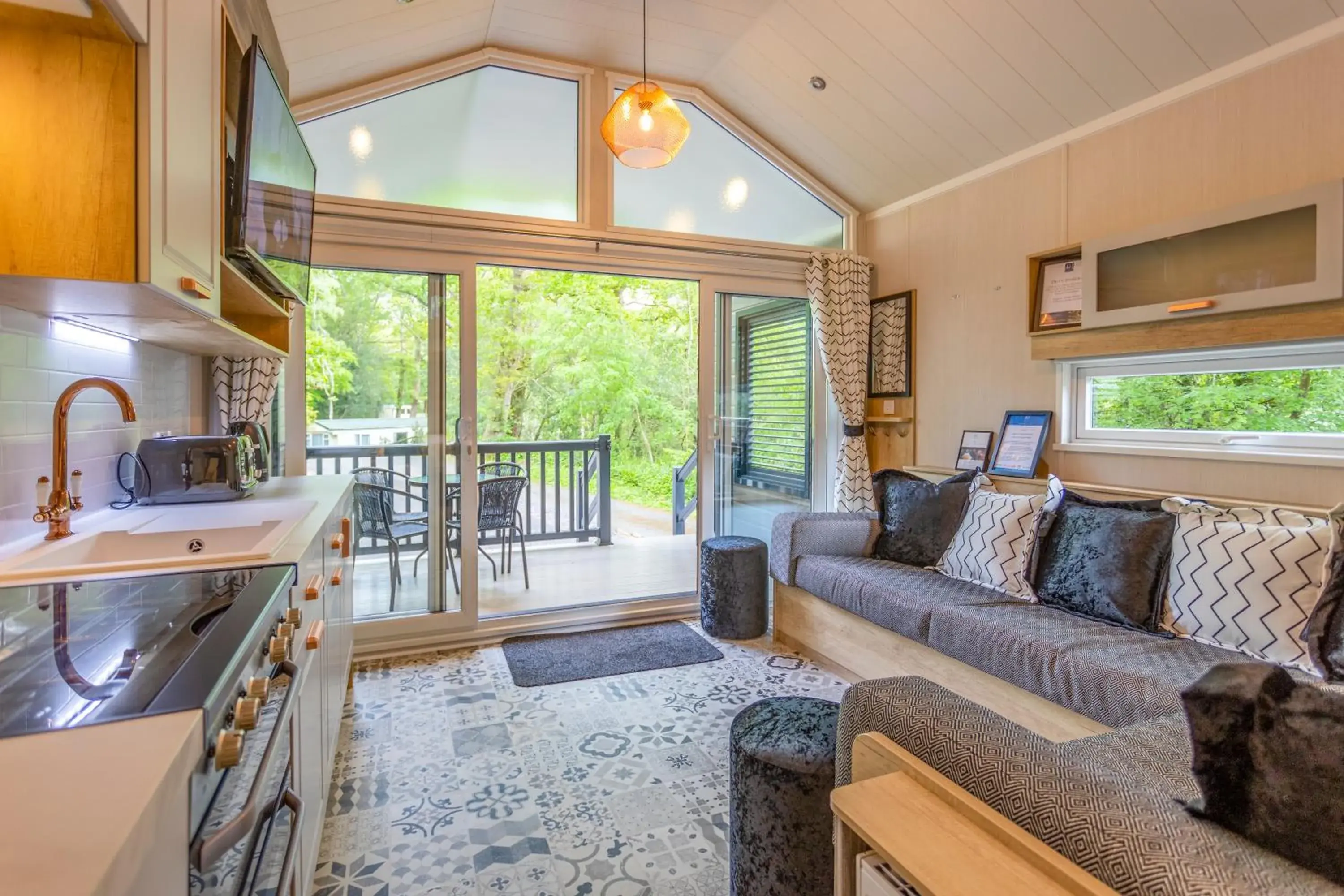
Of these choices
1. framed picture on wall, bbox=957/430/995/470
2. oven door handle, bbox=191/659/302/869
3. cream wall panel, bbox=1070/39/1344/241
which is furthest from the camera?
framed picture on wall, bbox=957/430/995/470

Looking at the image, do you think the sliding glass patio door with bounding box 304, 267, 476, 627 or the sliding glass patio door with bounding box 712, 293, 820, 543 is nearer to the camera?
the sliding glass patio door with bounding box 304, 267, 476, 627

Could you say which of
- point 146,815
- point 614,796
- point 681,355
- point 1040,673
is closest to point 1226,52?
point 1040,673

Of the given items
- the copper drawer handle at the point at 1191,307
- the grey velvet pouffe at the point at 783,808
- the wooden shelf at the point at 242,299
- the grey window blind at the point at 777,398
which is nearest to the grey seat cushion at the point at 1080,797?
the grey velvet pouffe at the point at 783,808

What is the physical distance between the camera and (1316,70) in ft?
7.05

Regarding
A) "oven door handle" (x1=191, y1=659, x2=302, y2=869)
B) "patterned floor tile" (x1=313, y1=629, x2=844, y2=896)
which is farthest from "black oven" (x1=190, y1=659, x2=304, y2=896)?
"patterned floor tile" (x1=313, y1=629, x2=844, y2=896)

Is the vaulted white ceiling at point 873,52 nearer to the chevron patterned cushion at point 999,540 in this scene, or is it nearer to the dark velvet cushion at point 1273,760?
the chevron patterned cushion at point 999,540

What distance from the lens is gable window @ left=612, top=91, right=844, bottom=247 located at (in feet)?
11.8

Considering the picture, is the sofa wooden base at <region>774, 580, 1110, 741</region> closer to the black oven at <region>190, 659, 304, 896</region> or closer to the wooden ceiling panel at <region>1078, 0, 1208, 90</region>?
the black oven at <region>190, 659, 304, 896</region>

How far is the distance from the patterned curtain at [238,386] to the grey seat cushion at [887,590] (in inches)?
98.3

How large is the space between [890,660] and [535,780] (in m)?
1.45

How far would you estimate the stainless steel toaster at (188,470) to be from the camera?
2.04m

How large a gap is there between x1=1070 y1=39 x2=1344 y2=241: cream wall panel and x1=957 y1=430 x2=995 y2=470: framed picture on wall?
3.12ft

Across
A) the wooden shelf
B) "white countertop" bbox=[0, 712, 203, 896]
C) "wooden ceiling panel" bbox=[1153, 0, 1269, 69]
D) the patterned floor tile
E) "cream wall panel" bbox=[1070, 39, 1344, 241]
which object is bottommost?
the patterned floor tile

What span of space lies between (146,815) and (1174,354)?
319 centimetres
